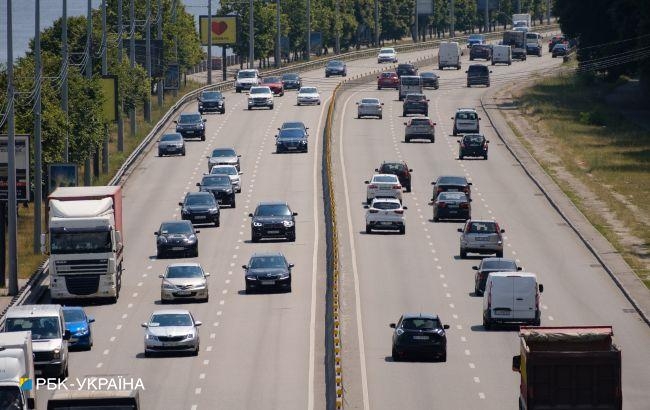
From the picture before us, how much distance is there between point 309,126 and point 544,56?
253 ft

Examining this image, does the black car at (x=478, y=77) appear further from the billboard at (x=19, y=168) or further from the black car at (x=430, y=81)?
the billboard at (x=19, y=168)

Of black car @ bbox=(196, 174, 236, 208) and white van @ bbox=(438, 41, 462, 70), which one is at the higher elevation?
white van @ bbox=(438, 41, 462, 70)

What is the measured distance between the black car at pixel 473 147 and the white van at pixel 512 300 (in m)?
46.6

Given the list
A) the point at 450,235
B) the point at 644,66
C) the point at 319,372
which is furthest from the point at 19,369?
the point at 644,66

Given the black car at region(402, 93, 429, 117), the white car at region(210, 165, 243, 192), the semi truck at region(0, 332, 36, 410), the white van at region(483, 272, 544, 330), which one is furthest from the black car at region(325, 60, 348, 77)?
the semi truck at region(0, 332, 36, 410)

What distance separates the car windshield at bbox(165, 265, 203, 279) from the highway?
511cm

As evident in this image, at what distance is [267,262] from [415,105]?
6243 cm

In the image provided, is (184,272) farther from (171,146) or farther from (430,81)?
(430,81)

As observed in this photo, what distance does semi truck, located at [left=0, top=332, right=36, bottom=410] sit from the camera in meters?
32.8

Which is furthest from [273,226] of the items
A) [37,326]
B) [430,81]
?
[430,81]

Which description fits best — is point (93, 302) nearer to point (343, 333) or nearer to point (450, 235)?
point (343, 333)

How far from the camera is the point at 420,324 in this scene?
48031 millimetres

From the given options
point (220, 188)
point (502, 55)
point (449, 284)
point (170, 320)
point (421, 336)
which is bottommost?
point (449, 284)

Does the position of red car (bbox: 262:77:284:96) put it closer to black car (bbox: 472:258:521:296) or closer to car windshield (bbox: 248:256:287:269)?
car windshield (bbox: 248:256:287:269)
